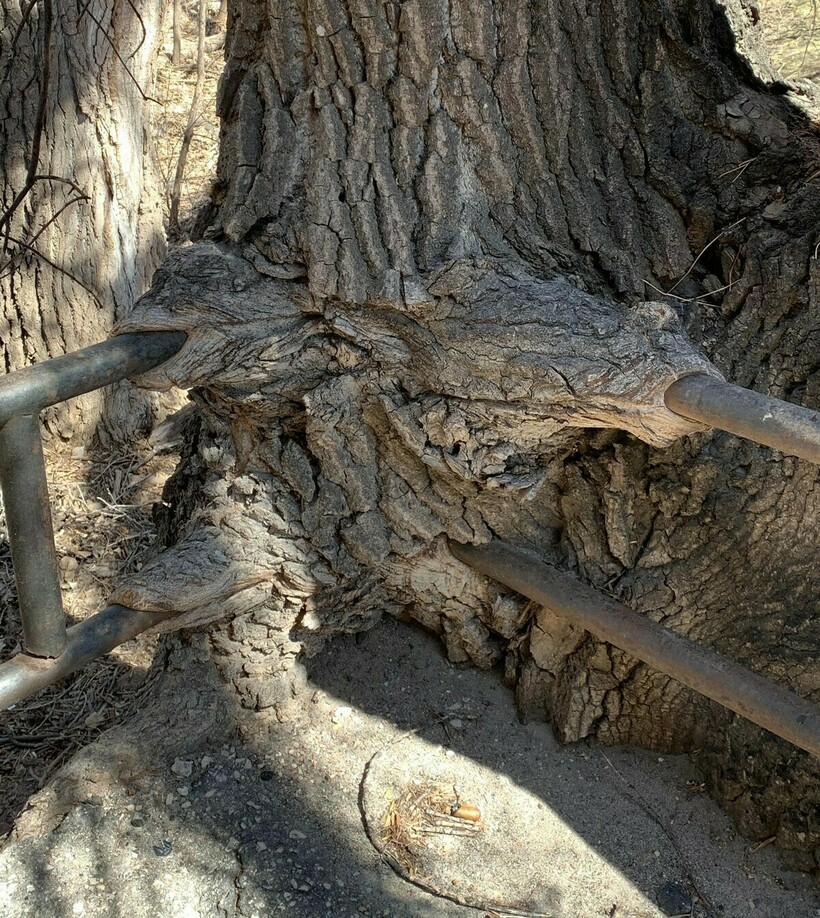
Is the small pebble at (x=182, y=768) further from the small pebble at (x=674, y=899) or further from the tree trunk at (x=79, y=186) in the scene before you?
the tree trunk at (x=79, y=186)

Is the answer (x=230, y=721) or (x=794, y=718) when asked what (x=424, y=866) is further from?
(x=794, y=718)

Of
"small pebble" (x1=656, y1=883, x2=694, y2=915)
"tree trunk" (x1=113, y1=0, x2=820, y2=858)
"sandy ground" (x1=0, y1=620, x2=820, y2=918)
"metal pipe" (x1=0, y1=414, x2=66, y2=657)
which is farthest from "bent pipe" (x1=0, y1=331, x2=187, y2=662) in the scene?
"small pebble" (x1=656, y1=883, x2=694, y2=915)

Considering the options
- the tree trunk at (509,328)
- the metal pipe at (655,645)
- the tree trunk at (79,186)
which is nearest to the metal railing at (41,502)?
the tree trunk at (509,328)

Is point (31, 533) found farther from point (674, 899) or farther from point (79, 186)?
point (79, 186)

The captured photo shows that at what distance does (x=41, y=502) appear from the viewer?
163cm

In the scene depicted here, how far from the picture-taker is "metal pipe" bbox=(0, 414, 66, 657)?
1.58 metres

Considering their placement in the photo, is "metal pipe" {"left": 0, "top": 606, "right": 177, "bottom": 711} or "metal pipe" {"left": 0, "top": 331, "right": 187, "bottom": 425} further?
"metal pipe" {"left": 0, "top": 606, "right": 177, "bottom": 711}

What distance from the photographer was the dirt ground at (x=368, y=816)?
204 centimetres

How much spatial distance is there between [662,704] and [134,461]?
283 cm

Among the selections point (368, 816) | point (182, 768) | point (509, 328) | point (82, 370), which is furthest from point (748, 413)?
point (182, 768)

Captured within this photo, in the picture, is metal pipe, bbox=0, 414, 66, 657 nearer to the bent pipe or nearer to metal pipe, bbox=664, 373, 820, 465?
the bent pipe

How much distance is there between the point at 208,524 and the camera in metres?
2.32

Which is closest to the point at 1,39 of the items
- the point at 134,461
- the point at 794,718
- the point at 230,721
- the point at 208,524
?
the point at 134,461

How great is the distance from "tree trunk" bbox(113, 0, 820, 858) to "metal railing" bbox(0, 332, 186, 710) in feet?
0.53
